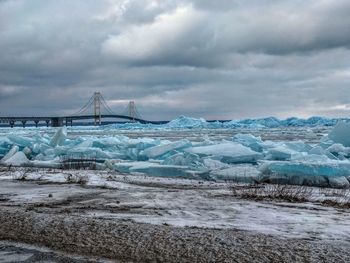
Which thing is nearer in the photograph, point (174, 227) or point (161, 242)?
point (161, 242)

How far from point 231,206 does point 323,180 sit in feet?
13.4

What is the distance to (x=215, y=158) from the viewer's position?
1187cm

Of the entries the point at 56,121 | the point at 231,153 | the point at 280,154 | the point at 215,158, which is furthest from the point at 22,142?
the point at 56,121

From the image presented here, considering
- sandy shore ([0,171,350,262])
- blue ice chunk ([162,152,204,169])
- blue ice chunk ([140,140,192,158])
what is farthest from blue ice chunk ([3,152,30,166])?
sandy shore ([0,171,350,262])

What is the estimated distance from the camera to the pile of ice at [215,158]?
912 centimetres

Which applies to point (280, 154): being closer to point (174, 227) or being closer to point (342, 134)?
point (342, 134)

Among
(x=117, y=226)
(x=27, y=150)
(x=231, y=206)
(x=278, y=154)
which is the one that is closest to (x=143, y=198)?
(x=231, y=206)

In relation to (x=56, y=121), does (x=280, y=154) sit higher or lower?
lower

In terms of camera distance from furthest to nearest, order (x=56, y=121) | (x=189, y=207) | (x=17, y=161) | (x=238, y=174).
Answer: (x=56, y=121) < (x=17, y=161) < (x=238, y=174) < (x=189, y=207)

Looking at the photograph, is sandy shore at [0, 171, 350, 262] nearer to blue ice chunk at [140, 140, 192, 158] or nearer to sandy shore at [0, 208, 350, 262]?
sandy shore at [0, 208, 350, 262]

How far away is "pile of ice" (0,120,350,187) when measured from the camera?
9117 millimetres

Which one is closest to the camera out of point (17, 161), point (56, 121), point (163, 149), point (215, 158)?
point (215, 158)

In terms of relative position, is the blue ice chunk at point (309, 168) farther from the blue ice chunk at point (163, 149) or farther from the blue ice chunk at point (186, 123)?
the blue ice chunk at point (186, 123)

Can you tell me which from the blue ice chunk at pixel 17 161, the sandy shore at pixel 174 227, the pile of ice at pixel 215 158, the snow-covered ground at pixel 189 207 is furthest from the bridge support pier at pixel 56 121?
the sandy shore at pixel 174 227
